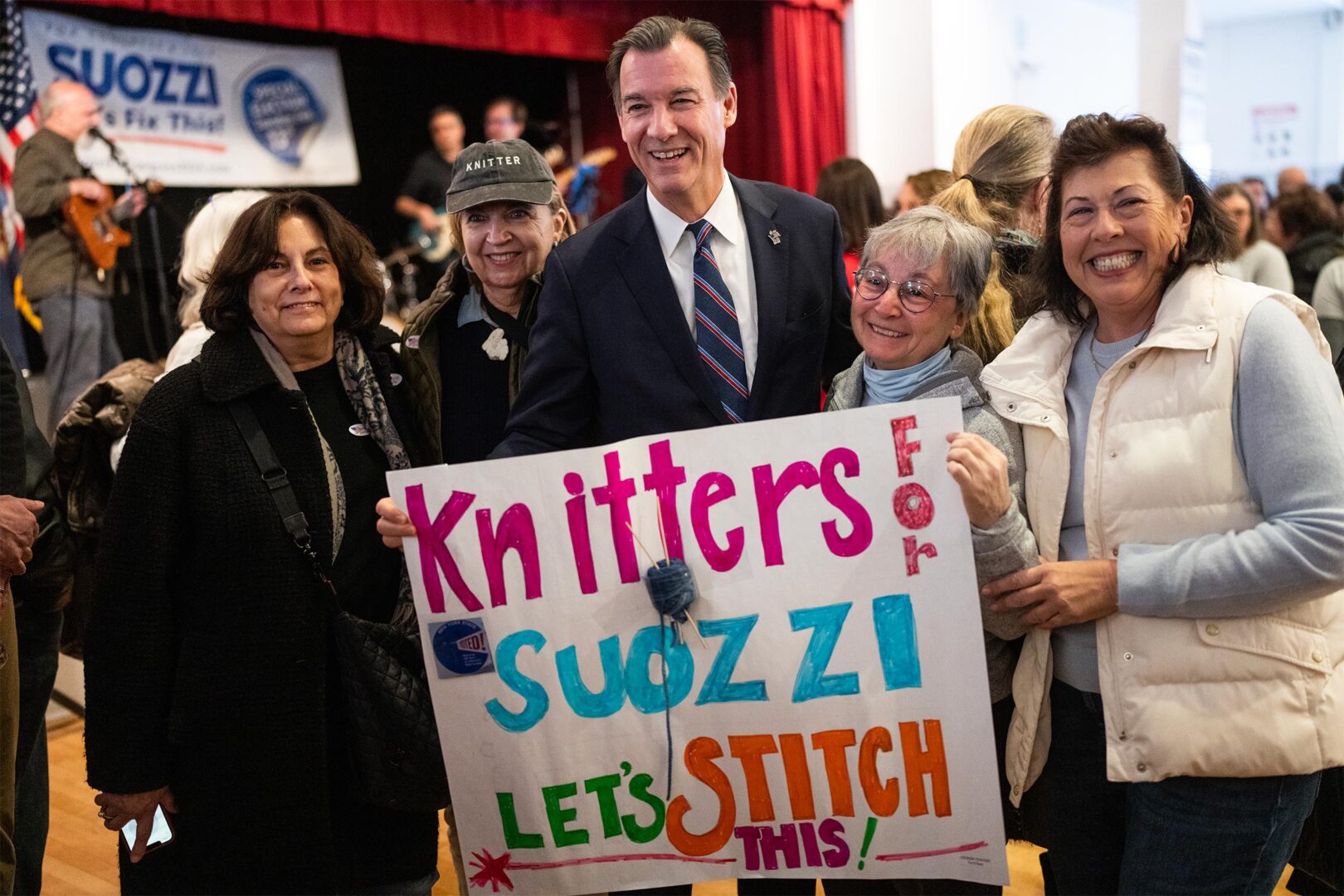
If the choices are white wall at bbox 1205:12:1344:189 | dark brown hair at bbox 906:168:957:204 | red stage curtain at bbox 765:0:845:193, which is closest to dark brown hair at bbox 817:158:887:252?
dark brown hair at bbox 906:168:957:204

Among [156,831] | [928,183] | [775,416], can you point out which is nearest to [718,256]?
[775,416]

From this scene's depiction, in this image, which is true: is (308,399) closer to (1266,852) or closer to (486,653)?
(486,653)

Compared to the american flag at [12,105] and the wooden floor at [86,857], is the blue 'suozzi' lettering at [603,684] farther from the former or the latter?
the american flag at [12,105]

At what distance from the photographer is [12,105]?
5539 mm

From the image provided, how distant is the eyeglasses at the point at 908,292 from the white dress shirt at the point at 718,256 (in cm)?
25

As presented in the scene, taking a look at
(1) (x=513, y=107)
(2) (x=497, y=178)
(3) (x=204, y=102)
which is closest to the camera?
(2) (x=497, y=178)

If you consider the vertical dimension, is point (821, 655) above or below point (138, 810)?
above

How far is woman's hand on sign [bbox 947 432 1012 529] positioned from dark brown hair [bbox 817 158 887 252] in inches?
108

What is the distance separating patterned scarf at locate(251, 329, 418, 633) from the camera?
1938 millimetres

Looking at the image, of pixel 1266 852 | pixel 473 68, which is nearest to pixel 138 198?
pixel 473 68

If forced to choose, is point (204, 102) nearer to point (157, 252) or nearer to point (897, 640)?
point (157, 252)

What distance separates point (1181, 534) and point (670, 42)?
3.80 feet

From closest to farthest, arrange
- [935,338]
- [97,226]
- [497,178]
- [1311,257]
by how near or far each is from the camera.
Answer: [935,338] → [497,178] → [1311,257] → [97,226]

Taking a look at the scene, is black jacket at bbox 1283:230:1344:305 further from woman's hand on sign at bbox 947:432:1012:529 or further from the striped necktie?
woman's hand on sign at bbox 947:432:1012:529
